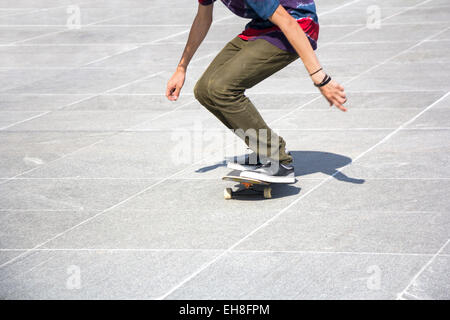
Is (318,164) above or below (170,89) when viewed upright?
below

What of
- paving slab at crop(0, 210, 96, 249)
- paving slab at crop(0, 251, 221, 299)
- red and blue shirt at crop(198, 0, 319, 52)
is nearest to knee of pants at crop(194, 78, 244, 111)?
red and blue shirt at crop(198, 0, 319, 52)

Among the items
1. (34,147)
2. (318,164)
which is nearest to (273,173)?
(318,164)

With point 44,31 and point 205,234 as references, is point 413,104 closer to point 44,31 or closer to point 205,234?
point 205,234

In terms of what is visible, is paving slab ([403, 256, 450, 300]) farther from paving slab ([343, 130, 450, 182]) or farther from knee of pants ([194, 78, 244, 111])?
knee of pants ([194, 78, 244, 111])

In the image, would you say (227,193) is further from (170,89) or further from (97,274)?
(97,274)

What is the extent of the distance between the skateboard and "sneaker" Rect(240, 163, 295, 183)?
0.03 metres

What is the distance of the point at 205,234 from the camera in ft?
16.1

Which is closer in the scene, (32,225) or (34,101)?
(32,225)

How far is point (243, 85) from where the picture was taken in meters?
5.45

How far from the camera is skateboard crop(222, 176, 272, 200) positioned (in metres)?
5.54

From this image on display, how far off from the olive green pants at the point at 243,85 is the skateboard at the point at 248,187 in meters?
0.22

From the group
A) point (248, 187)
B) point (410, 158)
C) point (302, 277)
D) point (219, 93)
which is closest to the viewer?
point (302, 277)

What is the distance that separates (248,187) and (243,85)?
77 cm

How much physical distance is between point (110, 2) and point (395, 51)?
9993 mm
